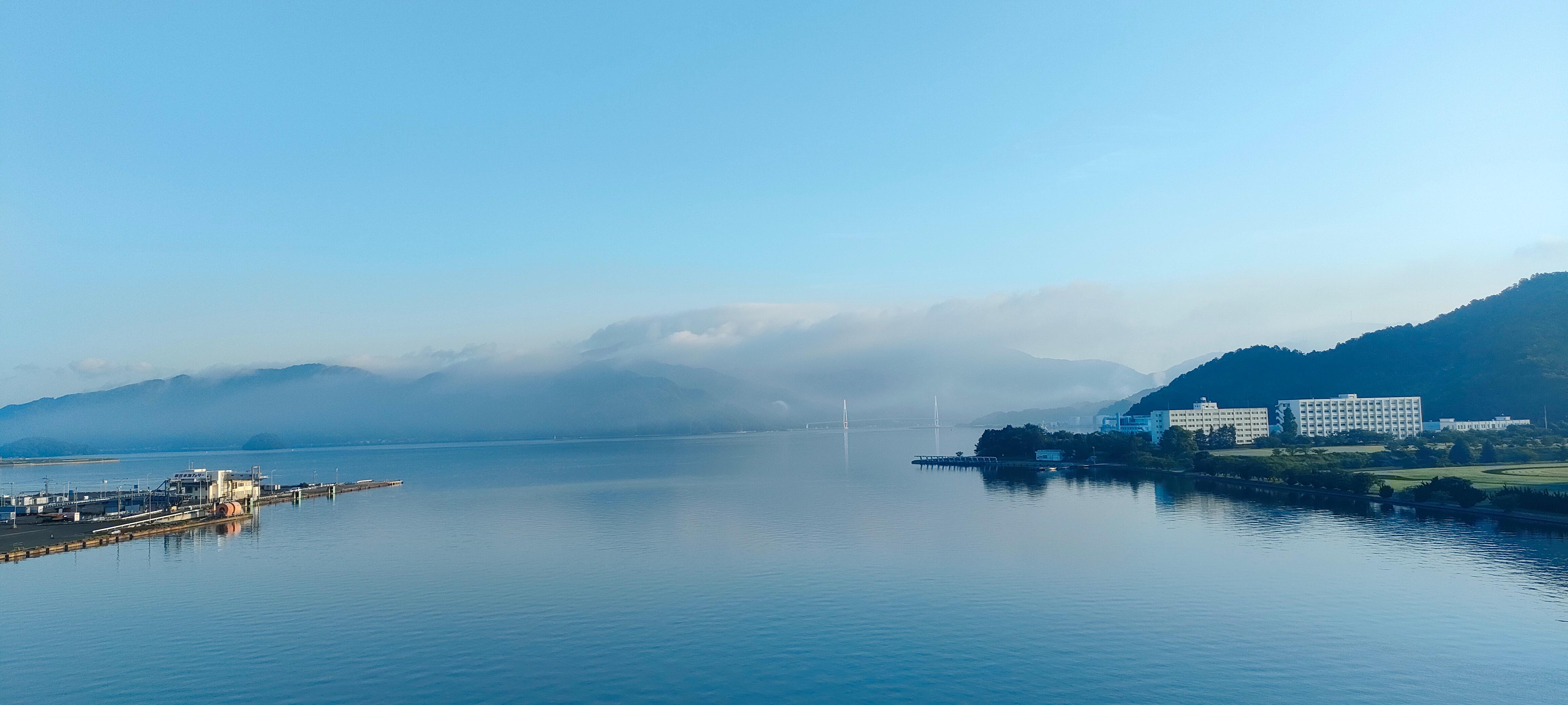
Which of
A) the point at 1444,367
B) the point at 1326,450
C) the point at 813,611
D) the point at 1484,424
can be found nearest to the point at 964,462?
the point at 1326,450

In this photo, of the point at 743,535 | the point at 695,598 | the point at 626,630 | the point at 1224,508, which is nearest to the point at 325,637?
the point at 626,630

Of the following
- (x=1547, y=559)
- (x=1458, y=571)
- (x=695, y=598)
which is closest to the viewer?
(x=695, y=598)

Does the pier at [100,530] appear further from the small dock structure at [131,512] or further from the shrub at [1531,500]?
the shrub at [1531,500]

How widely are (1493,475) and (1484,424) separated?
58648mm

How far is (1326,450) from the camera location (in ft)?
267

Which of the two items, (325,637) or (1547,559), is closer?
(325,637)

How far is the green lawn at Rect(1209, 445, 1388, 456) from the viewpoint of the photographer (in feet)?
264

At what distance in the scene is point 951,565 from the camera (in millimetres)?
30641

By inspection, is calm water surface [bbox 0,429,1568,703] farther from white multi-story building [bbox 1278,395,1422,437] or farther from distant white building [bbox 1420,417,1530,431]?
white multi-story building [bbox 1278,395,1422,437]

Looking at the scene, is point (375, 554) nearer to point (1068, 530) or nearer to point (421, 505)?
point (421, 505)

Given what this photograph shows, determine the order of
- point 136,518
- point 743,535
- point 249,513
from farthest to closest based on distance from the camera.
Result: point 249,513, point 136,518, point 743,535

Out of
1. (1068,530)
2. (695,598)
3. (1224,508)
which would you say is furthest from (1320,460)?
(695,598)

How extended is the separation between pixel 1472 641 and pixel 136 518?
61032 millimetres

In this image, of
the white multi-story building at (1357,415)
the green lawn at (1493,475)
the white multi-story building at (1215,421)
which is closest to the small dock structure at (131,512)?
the green lawn at (1493,475)
